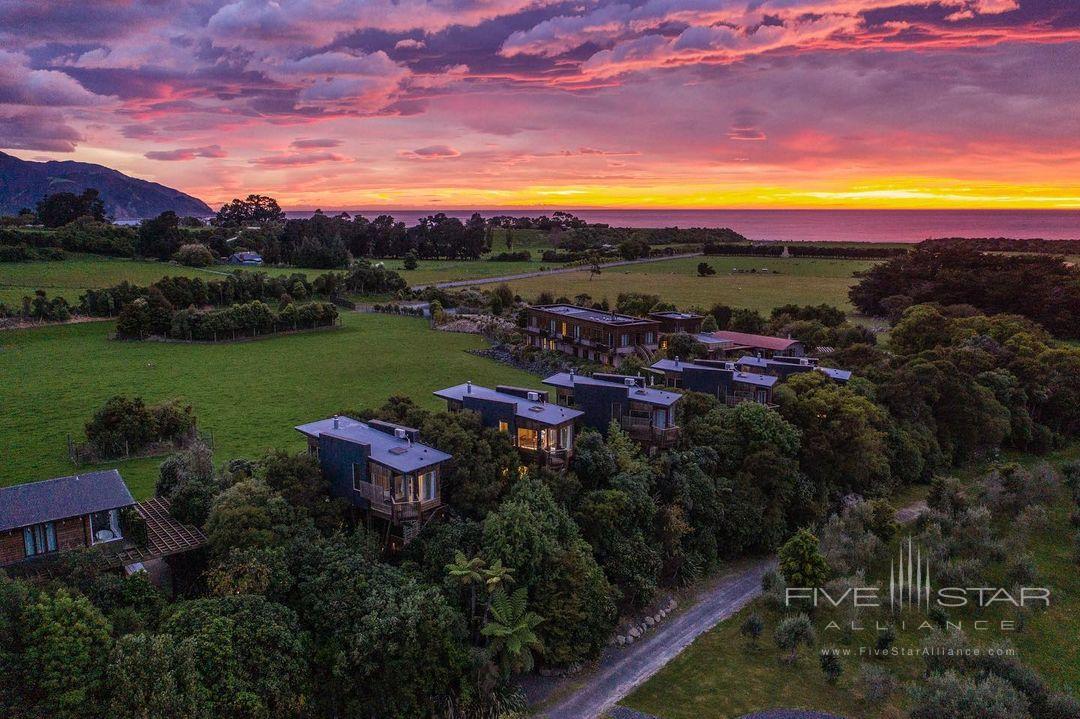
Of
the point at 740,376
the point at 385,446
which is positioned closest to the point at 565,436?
the point at 385,446

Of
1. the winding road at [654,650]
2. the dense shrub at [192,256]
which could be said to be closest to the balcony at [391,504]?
the winding road at [654,650]

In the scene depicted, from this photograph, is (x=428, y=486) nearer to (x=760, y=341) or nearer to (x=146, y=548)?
(x=146, y=548)

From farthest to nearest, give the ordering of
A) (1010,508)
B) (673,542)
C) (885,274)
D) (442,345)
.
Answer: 1. (885,274)
2. (442,345)
3. (1010,508)
4. (673,542)

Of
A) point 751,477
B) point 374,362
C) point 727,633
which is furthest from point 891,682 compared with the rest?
point 374,362

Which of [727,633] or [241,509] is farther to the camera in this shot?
[727,633]

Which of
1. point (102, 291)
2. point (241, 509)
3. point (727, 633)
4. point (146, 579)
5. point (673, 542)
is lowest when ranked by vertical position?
point (727, 633)

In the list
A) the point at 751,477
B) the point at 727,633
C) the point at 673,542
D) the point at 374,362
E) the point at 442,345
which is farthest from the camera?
the point at 442,345

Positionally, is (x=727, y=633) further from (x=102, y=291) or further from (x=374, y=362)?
(x=102, y=291)
